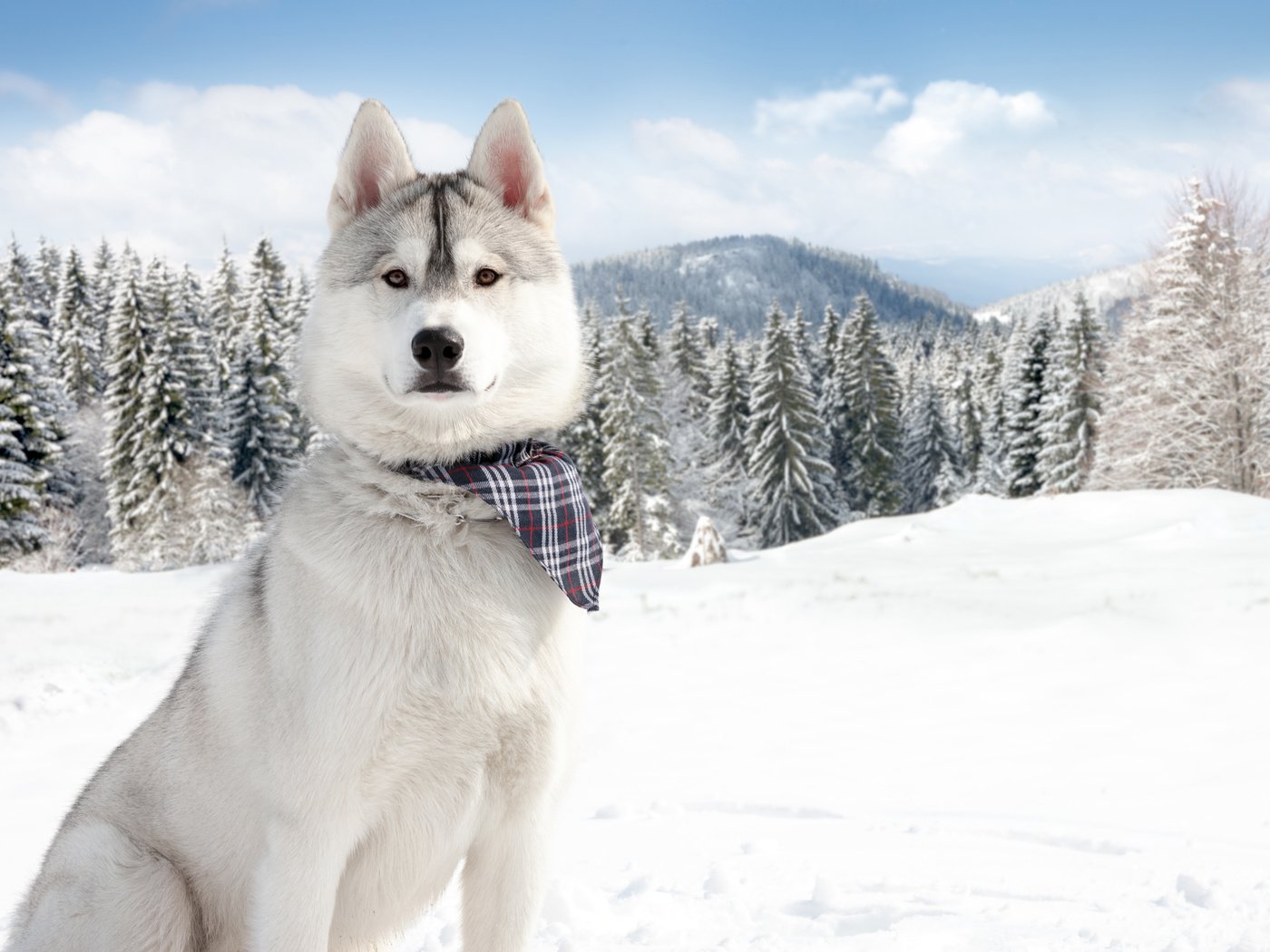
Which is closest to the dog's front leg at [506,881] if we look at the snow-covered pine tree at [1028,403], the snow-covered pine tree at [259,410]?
the snow-covered pine tree at [259,410]

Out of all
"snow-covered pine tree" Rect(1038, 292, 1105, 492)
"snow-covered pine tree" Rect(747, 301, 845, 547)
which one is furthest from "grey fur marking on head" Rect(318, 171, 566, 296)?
"snow-covered pine tree" Rect(747, 301, 845, 547)

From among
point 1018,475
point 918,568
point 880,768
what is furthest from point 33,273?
point 880,768

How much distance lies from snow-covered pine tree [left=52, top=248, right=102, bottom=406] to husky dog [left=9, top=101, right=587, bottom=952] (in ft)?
175

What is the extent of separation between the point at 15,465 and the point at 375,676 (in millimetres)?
33207

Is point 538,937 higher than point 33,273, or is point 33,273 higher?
point 33,273

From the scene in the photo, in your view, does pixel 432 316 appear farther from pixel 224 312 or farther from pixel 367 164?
pixel 224 312

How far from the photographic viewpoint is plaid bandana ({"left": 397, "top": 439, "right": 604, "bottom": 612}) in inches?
103

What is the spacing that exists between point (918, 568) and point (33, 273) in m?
72.3

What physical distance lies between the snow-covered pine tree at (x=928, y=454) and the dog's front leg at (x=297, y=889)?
5357 cm

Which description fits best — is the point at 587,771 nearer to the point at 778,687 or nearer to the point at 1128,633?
the point at 778,687

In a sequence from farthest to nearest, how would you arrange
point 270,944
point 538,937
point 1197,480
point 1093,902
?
point 1197,480 → point 1093,902 → point 538,937 → point 270,944

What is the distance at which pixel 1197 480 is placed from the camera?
2516 centimetres

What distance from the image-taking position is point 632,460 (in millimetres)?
41000

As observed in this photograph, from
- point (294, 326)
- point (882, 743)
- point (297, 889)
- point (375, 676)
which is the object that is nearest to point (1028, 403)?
point (294, 326)
